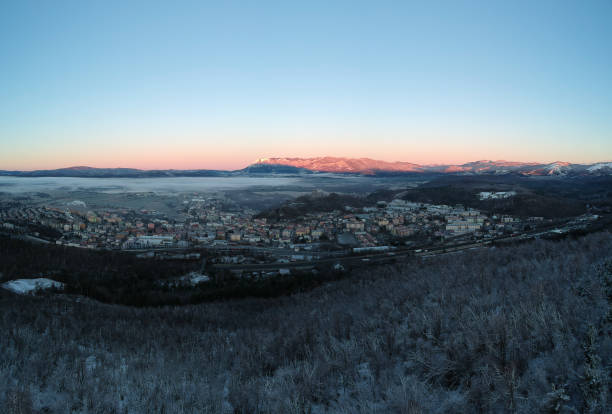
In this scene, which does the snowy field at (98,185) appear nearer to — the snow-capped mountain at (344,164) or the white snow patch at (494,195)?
the white snow patch at (494,195)

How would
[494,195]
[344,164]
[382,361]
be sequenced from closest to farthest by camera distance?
[382,361]
[494,195]
[344,164]

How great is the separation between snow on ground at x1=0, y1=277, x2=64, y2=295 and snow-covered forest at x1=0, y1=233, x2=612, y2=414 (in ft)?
16.9

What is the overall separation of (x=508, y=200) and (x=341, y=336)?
3075 cm

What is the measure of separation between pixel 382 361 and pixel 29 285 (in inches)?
442

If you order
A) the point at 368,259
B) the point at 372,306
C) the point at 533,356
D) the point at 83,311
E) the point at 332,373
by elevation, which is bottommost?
the point at 368,259

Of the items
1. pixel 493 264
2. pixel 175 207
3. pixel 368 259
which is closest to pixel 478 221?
pixel 368 259

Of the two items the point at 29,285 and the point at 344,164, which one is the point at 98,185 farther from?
the point at 344,164

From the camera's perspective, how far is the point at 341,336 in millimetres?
3838

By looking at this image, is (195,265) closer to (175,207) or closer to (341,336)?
(341,336)

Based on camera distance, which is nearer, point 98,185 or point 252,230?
point 252,230

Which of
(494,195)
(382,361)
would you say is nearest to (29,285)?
(382,361)

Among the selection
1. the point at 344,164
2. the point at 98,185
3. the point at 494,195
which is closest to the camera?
the point at 494,195

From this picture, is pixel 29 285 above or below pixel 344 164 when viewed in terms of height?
below

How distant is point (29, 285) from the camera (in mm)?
9039
